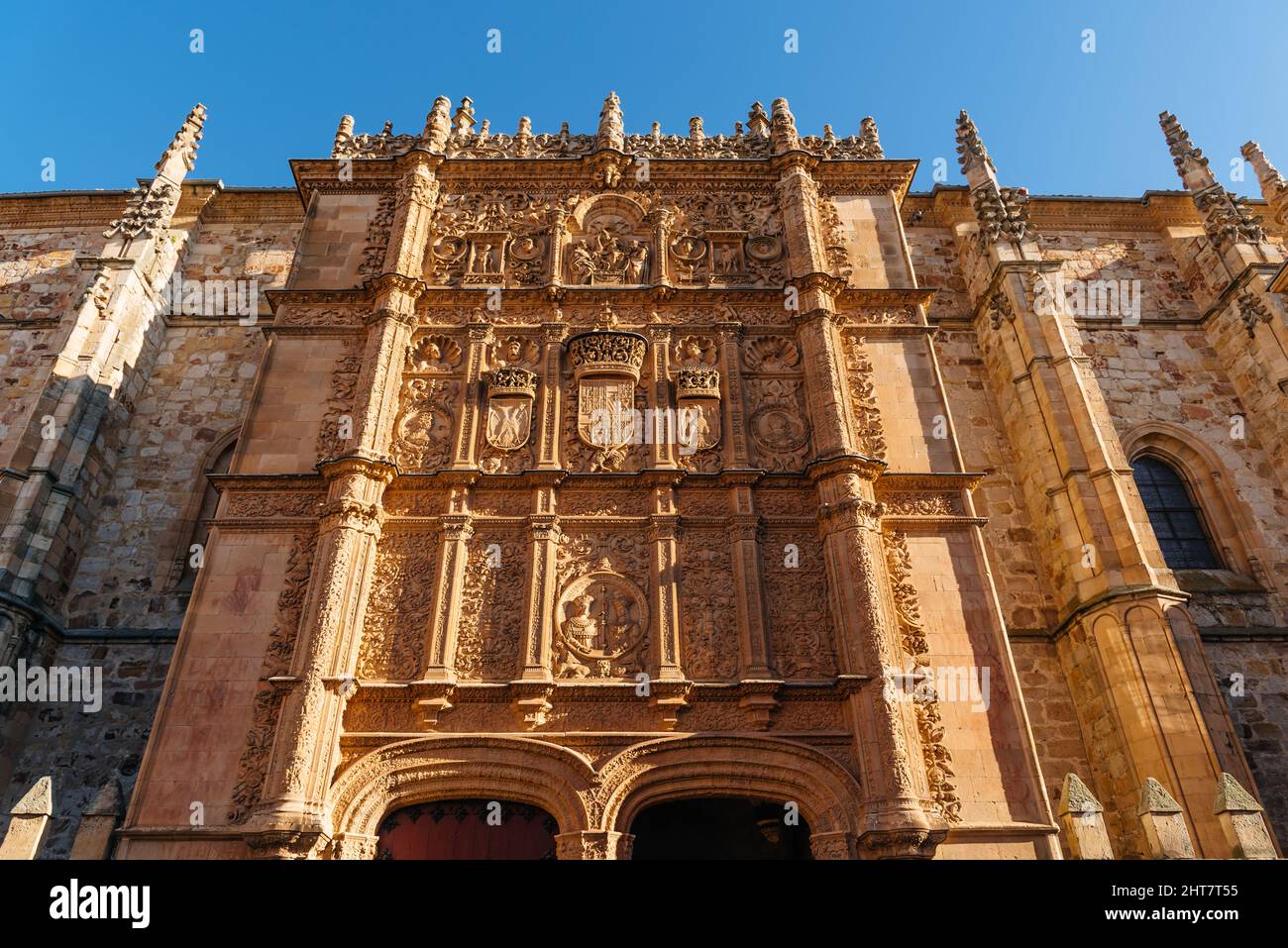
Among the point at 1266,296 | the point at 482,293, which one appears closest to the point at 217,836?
the point at 482,293

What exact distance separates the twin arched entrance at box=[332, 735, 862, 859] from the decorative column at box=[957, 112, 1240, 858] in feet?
14.6

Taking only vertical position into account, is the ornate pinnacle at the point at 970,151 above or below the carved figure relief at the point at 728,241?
above

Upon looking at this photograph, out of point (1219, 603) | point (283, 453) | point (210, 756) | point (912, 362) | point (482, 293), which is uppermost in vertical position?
point (482, 293)

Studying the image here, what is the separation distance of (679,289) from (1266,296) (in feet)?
39.7

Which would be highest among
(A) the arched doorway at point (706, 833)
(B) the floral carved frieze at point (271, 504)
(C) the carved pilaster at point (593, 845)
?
(B) the floral carved frieze at point (271, 504)

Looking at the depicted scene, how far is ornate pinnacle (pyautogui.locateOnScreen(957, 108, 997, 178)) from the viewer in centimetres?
1836

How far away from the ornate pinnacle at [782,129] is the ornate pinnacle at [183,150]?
44.3 feet

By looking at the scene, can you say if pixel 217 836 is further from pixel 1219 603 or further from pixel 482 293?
pixel 1219 603

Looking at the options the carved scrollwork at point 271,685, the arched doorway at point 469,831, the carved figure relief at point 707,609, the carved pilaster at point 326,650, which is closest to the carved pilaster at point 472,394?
the carved pilaster at point 326,650

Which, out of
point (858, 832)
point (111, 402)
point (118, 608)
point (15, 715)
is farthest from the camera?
point (111, 402)

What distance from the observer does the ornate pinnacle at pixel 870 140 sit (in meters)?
17.4

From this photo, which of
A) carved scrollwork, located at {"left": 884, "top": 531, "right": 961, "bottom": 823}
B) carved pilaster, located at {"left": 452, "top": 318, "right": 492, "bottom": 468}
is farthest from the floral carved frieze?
carved scrollwork, located at {"left": 884, "top": 531, "right": 961, "bottom": 823}

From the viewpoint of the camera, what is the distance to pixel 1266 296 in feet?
54.7

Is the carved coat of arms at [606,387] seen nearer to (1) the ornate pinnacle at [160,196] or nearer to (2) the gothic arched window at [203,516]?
(2) the gothic arched window at [203,516]
